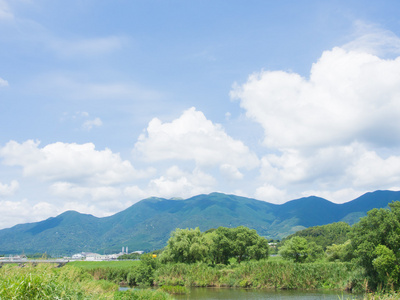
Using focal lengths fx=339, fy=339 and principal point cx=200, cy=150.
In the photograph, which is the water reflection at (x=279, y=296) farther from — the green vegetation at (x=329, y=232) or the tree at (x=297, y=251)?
the green vegetation at (x=329, y=232)

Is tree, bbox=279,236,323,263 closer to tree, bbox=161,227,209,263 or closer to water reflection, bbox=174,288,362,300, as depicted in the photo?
tree, bbox=161,227,209,263

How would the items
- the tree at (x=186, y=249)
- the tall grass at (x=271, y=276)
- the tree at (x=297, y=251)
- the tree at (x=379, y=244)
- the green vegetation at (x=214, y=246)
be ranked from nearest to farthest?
1. the tree at (x=379, y=244)
2. the tall grass at (x=271, y=276)
3. the tree at (x=186, y=249)
4. the green vegetation at (x=214, y=246)
5. the tree at (x=297, y=251)

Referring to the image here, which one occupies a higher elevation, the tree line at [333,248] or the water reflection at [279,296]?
the tree line at [333,248]

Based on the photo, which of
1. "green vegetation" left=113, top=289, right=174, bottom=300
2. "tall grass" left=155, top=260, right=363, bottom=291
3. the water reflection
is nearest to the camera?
"green vegetation" left=113, top=289, right=174, bottom=300

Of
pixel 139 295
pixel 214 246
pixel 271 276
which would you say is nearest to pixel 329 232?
pixel 214 246

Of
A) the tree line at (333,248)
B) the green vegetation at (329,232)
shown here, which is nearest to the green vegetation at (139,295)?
the tree line at (333,248)

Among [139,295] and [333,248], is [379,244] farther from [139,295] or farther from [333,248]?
[333,248]

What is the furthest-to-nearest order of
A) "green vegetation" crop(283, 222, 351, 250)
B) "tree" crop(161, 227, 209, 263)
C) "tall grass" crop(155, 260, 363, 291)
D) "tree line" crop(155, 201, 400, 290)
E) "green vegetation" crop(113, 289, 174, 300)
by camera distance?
"green vegetation" crop(283, 222, 351, 250) < "tree" crop(161, 227, 209, 263) < "tall grass" crop(155, 260, 363, 291) < "tree line" crop(155, 201, 400, 290) < "green vegetation" crop(113, 289, 174, 300)

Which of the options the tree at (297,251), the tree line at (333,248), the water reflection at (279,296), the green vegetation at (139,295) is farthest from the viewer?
the tree at (297,251)

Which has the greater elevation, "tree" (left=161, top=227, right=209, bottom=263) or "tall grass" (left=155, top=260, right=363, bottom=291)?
"tree" (left=161, top=227, right=209, bottom=263)

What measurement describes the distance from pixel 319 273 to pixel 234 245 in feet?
87.2

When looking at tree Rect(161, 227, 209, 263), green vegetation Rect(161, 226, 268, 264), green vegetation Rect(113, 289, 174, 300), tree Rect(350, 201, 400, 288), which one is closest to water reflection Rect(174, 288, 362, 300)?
tree Rect(350, 201, 400, 288)

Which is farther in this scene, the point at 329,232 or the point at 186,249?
the point at 329,232

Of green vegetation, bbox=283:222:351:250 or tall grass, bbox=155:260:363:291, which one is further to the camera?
green vegetation, bbox=283:222:351:250
